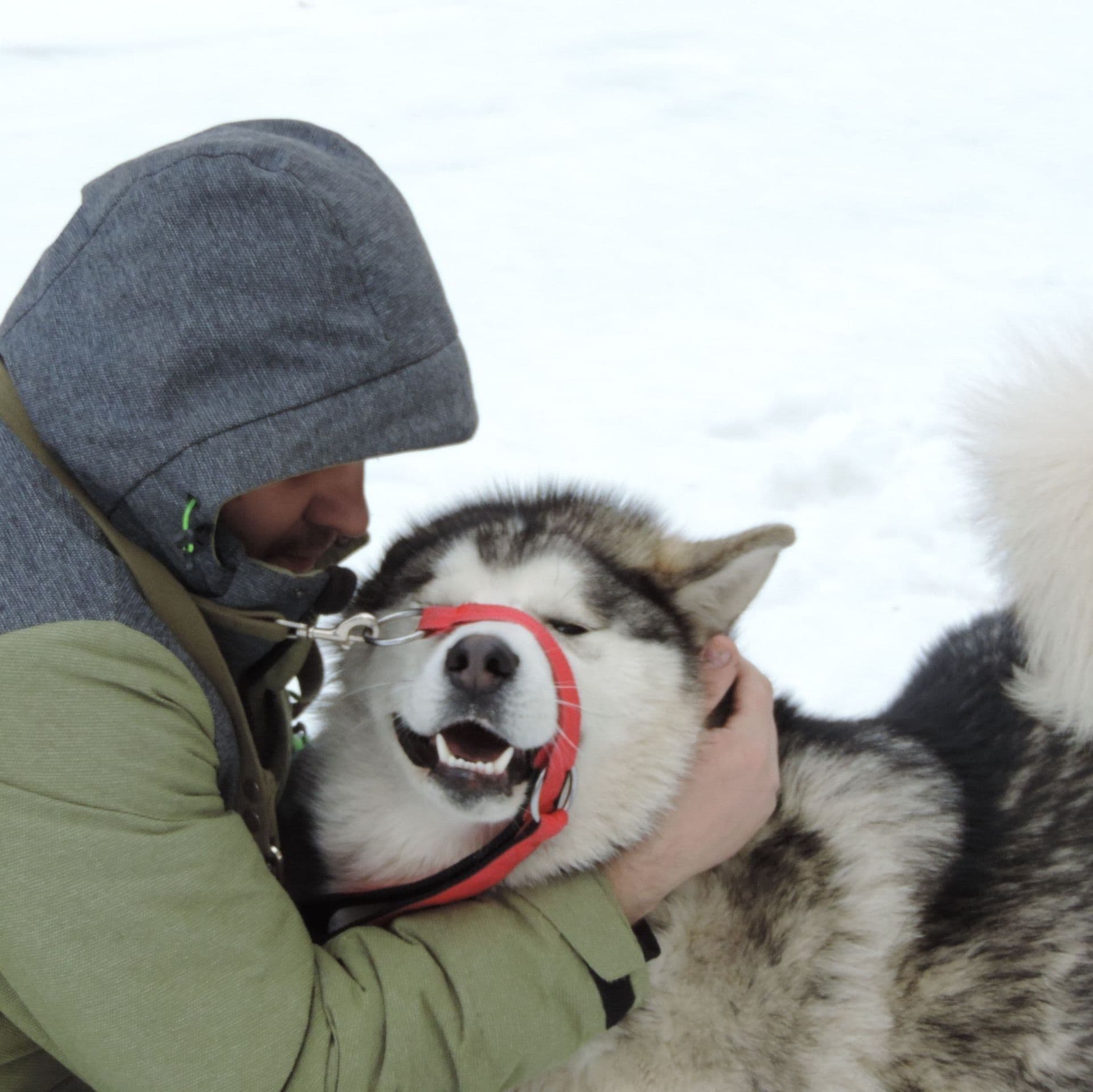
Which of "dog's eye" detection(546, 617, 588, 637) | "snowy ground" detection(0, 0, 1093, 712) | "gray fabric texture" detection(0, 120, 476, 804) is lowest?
"snowy ground" detection(0, 0, 1093, 712)

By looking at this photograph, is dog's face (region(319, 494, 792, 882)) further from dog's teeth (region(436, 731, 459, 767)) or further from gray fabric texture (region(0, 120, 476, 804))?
gray fabric texture (region(0, 120, 476, 804))

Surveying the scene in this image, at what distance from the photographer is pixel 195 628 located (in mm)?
1515

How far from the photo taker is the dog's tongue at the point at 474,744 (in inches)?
65.4

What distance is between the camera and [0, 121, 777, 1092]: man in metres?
1.30

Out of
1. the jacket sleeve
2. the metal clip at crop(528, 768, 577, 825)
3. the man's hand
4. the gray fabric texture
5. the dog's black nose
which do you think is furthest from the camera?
the man's hand

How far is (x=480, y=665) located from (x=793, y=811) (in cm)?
66

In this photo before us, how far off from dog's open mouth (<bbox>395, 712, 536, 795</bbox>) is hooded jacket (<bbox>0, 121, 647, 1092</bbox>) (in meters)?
0.20

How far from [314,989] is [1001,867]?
103 cm

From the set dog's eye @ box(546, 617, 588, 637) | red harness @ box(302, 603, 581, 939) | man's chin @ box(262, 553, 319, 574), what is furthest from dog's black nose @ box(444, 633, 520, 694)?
man's chin @ box(262, 553, 319, 574)

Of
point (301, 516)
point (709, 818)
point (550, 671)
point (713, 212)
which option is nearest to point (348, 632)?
point (301, 516)

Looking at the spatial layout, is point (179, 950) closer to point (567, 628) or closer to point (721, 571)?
point (567, 628)

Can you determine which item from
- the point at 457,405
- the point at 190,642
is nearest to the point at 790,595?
the point at 457,405

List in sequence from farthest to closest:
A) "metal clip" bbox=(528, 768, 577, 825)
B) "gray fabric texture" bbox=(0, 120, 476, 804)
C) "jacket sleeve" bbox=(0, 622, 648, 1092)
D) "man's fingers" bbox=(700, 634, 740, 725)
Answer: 1. "man's fingers" bbox=(700, 634, 740, 725)
2. "metal clip" bbox=(528, 768, 577, 825)
3. "gray fabric texture" bbox=(0, 120, 476, 804)
4. "jacket sleeve" bbox=(0, 622, 648, 1092)

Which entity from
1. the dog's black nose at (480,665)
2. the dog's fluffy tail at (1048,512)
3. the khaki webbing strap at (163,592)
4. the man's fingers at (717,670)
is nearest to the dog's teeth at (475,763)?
the dog's black nose at (480,665)
